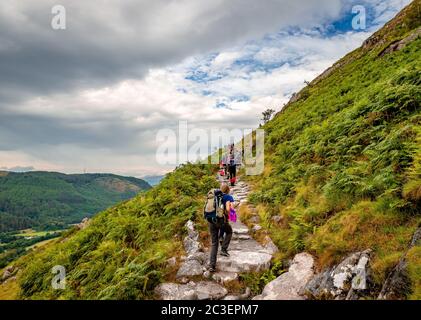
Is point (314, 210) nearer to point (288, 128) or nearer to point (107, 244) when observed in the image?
point (107, 244)

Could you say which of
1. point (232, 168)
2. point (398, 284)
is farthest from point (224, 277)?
point (232, 168)

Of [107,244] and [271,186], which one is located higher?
[271,186]

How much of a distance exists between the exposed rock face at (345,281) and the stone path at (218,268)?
1739 mm

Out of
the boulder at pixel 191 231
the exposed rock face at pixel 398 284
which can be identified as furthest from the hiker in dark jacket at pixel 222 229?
the exposed rock face at pixel 398 284

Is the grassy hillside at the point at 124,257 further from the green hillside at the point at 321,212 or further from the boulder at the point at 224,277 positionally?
the boulder at the point at 224,277

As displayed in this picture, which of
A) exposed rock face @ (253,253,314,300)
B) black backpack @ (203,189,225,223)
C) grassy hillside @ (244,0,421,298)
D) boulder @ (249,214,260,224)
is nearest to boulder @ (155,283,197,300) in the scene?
exposed rock face @ (253,253,314,300)

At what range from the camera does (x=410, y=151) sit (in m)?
6.95

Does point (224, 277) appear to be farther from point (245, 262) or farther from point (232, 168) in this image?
point (232, 168)

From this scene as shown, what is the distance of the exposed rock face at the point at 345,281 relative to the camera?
504 centimetres

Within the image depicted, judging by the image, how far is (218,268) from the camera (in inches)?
314

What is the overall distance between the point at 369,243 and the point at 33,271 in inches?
539

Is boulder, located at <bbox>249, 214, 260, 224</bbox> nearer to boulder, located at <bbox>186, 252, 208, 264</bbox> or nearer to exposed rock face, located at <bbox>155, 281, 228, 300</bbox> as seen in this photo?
boulder, located at <bbox>186, 252, 208, 264</bbox>

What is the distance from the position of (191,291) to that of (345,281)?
3.46m
